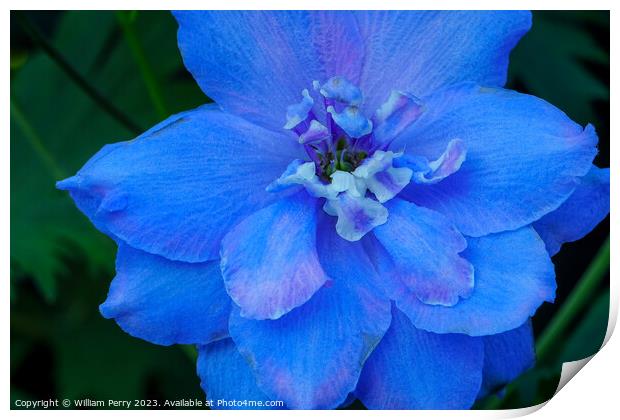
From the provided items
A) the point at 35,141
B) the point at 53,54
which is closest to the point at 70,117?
the point at 35,141

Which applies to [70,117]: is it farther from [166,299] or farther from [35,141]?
[166,299]

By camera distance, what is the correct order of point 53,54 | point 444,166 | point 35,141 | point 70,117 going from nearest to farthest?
point 444,166 → point 53,54 → point 35,141 → point 70,117

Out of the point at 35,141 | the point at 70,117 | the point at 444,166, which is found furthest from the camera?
the point at 70,117

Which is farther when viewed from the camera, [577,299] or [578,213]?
[577,299]

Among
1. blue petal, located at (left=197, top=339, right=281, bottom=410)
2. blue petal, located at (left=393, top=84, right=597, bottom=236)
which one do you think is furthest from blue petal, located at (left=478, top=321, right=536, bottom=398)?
blue petal, located at (left=197, top=339, right=281, bottom=410)

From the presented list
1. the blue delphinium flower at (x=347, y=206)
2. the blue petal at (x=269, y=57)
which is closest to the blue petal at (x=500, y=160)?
the blue delphinium flower at (x=347, y=206)

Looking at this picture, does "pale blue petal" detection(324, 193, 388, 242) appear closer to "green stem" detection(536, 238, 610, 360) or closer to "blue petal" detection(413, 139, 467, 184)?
"blue petal" detection(413, 139, 467, 184)

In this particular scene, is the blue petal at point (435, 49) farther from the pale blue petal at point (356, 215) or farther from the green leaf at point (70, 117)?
the green leaf at point (70, 117)
